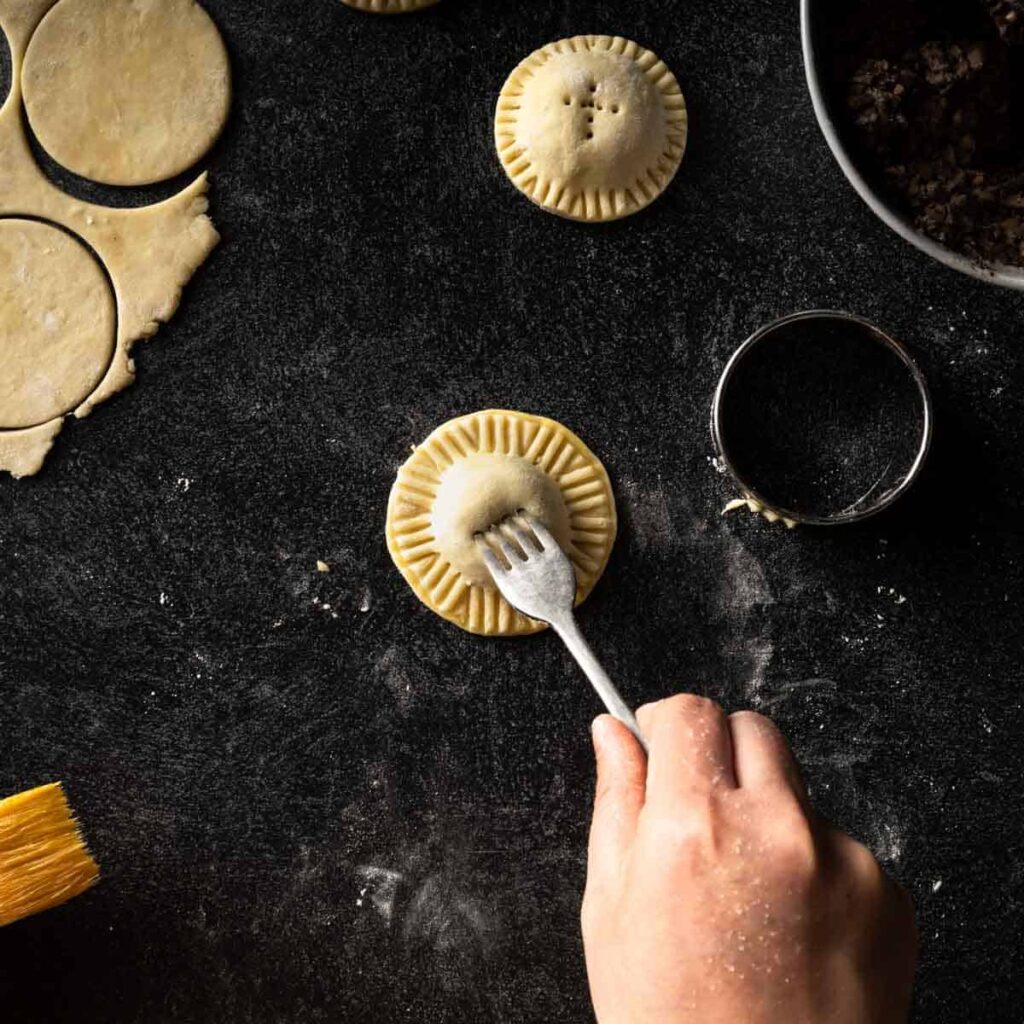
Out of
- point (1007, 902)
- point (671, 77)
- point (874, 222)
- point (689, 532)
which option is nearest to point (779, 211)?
point (874, 222)

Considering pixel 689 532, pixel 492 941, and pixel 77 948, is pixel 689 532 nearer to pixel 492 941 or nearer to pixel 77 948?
pixel 492 941

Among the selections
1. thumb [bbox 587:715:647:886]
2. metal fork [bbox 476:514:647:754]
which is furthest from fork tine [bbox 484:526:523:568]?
thumb [bbox 587:715:647:886]

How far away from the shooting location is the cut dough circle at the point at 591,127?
54.0 inches

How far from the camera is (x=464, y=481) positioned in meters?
1.34

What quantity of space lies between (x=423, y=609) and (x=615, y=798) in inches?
16.9

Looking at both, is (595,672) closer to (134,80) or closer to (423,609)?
(423,609)

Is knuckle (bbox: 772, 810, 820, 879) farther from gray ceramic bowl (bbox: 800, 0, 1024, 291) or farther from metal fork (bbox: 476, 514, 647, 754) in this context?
gray ceramic bowl (bbox: 800, 0, 1024, 291)

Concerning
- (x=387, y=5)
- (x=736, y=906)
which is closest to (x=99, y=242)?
(x=387, y=5)

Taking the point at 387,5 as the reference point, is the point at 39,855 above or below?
below

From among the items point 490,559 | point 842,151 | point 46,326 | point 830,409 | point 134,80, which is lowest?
point 830,409

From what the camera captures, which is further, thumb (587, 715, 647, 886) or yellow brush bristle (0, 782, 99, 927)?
yellow brush bristle (0, 782, 99, 927)

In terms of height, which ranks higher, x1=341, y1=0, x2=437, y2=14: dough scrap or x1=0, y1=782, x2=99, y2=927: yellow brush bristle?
x1=341, y1=0, x2=437, y2=14: dough scrap

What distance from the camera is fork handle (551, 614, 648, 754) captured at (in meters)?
1.20

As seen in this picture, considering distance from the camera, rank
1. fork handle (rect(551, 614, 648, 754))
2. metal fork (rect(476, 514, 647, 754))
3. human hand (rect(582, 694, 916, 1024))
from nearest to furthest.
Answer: human hand (rect(582, 694, 916, 1024)) < fork handle (rect(551, 614, 648, 754)) < metal fork (rect(476, 514, 647, 754))
